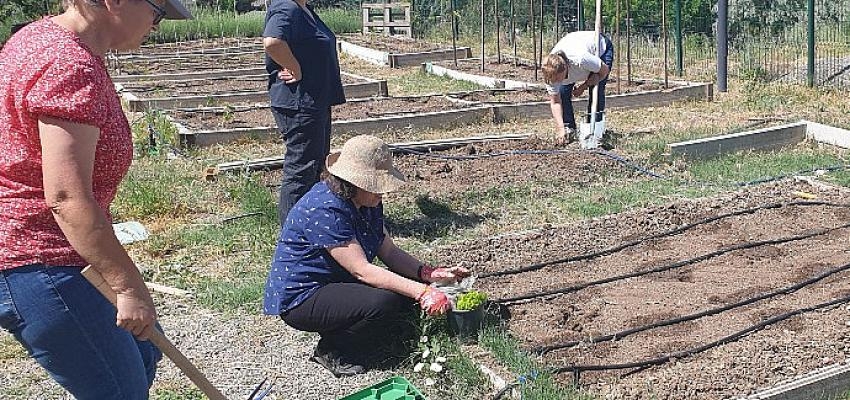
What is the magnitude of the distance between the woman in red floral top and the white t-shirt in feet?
19.8

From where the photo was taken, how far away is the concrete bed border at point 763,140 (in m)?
8.14

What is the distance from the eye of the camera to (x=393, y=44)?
1858cm

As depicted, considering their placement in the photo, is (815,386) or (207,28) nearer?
(815,386)

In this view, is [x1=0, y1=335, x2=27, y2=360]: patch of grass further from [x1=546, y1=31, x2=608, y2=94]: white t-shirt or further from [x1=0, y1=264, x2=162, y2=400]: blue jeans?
[x1=546, y1=31, x2=608, y2=94]: white t-shirt

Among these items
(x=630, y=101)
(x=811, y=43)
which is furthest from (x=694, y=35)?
(x=630, y=101)

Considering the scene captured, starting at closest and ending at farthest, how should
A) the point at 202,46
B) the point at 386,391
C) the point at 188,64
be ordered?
the point at 386,391
the point at 188,64
the point at 202,46

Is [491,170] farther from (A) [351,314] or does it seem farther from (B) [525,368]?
(B) [525,368]

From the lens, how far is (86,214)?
233cm

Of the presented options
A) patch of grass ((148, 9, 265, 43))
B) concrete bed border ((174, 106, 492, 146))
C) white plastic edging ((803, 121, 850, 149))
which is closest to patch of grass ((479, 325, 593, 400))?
white plastic edging ((803, 121, 850, 149))

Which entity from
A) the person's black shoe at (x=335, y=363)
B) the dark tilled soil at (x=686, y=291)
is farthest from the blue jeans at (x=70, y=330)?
the dark tilled soil at (x=686, y=291)

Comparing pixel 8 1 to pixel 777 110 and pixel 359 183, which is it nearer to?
pixel 777 110

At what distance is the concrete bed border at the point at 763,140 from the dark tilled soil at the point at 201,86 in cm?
603

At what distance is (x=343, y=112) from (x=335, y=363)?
6.80 metres

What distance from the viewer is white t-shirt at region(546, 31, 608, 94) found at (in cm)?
829
